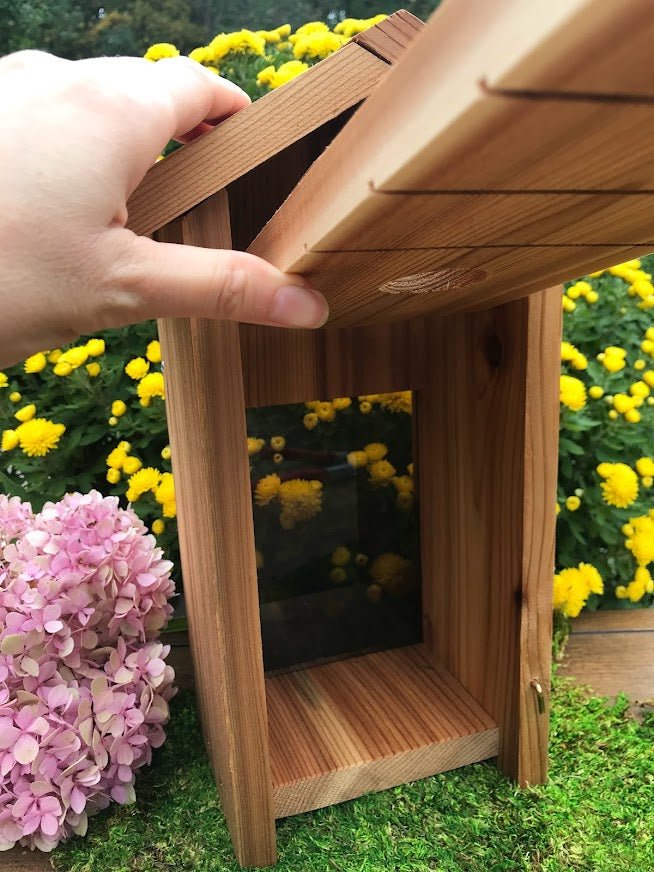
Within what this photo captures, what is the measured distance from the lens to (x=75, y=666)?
97 centimetres

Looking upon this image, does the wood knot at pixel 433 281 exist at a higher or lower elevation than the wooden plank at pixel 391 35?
lower

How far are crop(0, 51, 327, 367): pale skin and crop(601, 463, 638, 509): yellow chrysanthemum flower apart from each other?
2.90 feet

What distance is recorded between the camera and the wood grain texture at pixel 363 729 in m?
0.96

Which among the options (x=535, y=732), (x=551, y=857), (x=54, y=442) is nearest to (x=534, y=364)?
(x=535, y=732)

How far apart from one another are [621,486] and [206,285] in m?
0.97

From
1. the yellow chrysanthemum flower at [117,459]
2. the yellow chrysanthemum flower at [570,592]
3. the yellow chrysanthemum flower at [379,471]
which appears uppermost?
the yellow chrysanthemum flower at [117,459]

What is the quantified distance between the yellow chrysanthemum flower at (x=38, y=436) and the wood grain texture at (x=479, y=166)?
2.70 ft

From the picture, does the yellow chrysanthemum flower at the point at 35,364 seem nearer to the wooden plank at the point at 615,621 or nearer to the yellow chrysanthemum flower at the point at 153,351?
the yellow chrysanthemum flower at the point at 153,351

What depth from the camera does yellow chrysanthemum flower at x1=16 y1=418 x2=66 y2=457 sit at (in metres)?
1.29

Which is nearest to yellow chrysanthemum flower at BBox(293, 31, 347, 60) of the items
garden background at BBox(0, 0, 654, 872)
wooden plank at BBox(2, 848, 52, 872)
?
garden background at BBox(0, 0, 654, 872)

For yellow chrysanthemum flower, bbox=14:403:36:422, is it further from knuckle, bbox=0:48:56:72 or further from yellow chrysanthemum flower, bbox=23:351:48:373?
knuckle, bbox=0:48:56:72

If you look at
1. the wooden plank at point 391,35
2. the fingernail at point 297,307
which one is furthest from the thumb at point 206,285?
the wooden plank at point 391,35

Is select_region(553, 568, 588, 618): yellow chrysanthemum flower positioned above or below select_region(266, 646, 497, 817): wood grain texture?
above

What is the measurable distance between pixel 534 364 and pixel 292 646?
638 mm
